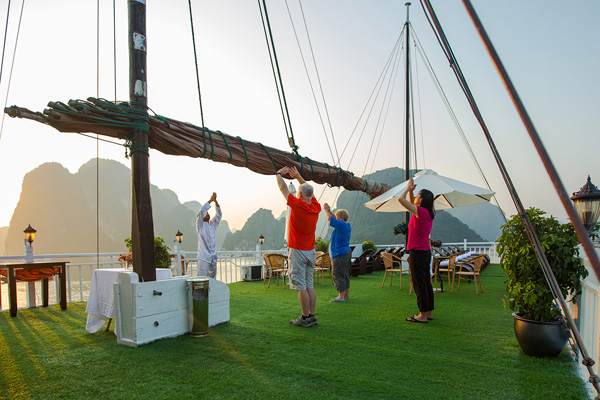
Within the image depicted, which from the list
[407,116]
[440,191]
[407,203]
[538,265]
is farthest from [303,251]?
[407,116]

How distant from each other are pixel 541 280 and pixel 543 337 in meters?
0.48

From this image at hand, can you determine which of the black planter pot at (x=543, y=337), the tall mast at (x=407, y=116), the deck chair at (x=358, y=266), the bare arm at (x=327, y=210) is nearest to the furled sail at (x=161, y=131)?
the bare arm at (x=327, y=210)

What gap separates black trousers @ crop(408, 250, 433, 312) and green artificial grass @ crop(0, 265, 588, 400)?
286mm

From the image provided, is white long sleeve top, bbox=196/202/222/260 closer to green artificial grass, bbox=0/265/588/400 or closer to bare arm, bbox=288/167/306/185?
green artificial grass, bbox=0/265/588/400

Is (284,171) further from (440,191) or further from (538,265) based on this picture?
(440,191)

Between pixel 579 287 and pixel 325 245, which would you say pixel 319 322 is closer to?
pixel 579 287

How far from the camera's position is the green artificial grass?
2469 mm

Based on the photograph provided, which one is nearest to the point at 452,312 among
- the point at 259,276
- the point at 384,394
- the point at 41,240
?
the point at 384,394

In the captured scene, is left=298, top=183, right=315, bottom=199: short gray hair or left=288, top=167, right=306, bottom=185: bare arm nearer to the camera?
left=288, top=167, right=306, bottom=185: bare arm

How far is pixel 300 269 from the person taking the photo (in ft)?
14.0

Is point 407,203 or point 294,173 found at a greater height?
point 294,173

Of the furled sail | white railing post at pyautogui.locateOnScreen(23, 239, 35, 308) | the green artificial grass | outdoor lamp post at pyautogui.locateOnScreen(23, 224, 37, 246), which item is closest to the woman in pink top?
the green artificial grass

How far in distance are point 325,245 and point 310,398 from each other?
11.0 meters

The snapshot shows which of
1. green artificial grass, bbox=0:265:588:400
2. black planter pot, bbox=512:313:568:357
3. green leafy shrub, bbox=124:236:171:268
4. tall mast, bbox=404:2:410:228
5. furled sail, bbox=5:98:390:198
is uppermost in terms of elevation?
tall mast, bbox=404:2:410:228
